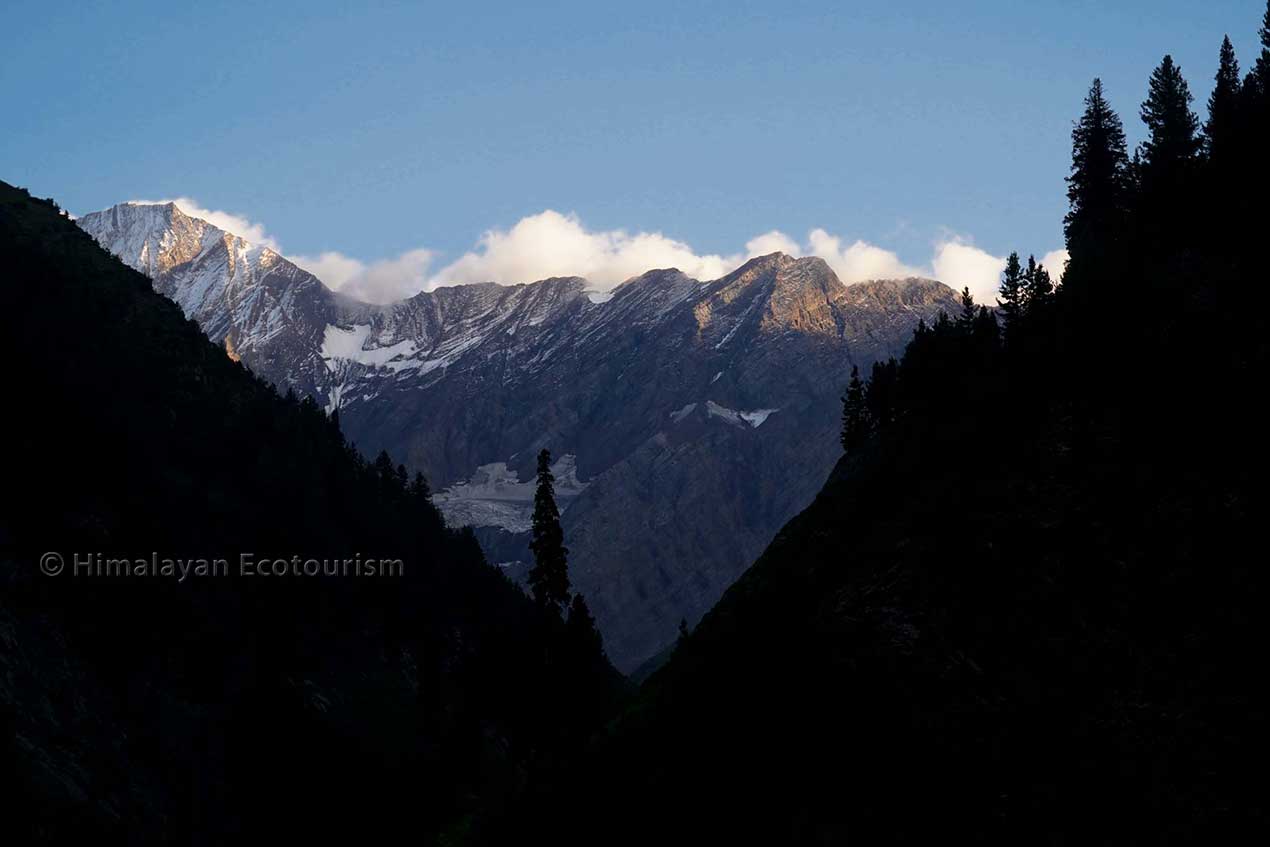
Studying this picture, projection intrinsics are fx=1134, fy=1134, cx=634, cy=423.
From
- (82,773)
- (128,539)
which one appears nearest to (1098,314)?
(82,773)

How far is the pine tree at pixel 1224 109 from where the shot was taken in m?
75.5

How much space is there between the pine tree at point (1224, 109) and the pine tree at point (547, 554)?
48646 millimetres

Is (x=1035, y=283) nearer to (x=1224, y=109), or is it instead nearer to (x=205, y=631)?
(x=1224, y=109)

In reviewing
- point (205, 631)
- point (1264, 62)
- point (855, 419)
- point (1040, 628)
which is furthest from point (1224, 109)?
point (205, 631)

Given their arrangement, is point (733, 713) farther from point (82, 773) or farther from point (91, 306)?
point (91, 306)

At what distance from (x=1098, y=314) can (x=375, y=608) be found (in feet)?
270

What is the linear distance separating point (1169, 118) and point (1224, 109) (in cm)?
976

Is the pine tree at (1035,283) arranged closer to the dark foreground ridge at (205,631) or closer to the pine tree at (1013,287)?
the pine tree at (1013,287)

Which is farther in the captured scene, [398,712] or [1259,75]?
[398,712]

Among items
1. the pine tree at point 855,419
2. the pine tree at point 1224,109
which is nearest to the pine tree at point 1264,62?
the pine tree at point 1224,109

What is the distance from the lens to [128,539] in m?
83.5

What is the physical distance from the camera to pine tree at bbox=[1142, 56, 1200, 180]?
9079cm

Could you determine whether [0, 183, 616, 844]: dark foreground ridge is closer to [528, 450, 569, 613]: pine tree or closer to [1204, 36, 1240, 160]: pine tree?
[528, 450, 569, 613]: pine tree

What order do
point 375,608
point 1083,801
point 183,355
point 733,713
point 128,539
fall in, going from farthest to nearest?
point 183,355 < point 375,608 < point 128,539 < point 733,713 < point 1083,801
